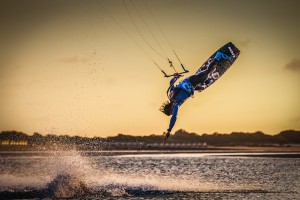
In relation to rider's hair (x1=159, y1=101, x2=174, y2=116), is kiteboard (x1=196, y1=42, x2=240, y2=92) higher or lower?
higher

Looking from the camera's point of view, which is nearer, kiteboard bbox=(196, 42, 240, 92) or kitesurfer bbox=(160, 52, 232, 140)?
kitesurfer bbox=(160, 52, 232, 140)

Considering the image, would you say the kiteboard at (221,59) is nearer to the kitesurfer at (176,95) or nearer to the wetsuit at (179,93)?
the kitesurfer at (176,95)

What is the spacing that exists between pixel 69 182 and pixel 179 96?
38.5ft

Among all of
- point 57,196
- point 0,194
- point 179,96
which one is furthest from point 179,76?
point 0,194

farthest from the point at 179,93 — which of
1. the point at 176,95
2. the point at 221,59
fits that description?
the point at 221,59

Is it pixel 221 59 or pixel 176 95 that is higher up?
pixel 221 59

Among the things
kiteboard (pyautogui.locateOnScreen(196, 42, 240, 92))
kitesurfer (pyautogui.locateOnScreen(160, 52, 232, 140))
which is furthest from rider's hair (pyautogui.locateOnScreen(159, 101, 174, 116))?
kiteboard (pyautogui.locateOnScreen(196, 42, 240, 92))

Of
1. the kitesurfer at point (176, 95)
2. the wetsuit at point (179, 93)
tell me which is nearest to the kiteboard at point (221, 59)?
the kitesurfer at point (176, 95)

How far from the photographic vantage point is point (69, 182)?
951 inches

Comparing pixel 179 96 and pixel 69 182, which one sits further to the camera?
pixel 69 182

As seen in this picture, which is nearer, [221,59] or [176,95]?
[176,95]

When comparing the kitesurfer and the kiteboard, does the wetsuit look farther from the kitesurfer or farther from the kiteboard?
the kiteboard

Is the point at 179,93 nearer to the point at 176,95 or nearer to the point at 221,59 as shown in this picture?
the point at 176,95

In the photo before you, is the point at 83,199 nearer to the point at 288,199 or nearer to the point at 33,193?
the point at 33,193
